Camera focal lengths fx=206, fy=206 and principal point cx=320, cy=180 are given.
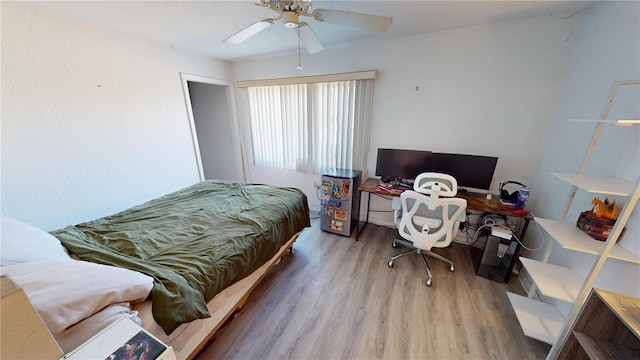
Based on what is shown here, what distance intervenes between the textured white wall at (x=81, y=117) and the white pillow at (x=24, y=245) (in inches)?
40.6

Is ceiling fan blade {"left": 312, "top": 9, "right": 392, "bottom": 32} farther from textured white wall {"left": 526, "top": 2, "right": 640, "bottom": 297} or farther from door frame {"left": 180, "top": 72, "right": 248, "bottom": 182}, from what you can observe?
door frame {"left": 180, "top": 72, "right": 248, "bottom": 182}

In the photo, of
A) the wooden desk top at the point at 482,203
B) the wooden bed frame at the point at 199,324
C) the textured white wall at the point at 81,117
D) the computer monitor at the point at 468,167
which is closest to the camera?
the wooden bed frame at the point at 199,324

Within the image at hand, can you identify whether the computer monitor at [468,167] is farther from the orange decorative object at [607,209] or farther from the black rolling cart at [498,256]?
the orange decorative object at [607,209]

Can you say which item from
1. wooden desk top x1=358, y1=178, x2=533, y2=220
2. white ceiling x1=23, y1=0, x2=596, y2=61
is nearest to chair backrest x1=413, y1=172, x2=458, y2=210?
wooden desk top x1=358, y1=178, x2=533, y2=220

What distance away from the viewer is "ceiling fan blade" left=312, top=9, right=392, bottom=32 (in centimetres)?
125

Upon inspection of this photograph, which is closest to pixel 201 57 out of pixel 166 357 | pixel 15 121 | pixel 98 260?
pixel 15 121

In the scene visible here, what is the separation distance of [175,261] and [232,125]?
2.94 meters

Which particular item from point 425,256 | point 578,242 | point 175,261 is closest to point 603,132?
point 578,242

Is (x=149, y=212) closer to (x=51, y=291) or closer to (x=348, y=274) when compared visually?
(x=51, y=291)

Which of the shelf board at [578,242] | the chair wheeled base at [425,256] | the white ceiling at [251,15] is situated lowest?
the chair wheeled base at [425,256]

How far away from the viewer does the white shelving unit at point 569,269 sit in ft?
3.50

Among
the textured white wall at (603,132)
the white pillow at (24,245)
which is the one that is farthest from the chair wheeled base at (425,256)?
the white pillow at (24,245)

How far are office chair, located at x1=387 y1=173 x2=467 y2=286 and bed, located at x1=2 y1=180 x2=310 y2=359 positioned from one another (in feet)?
3.58

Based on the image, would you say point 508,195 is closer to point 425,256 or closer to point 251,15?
point 425,256
